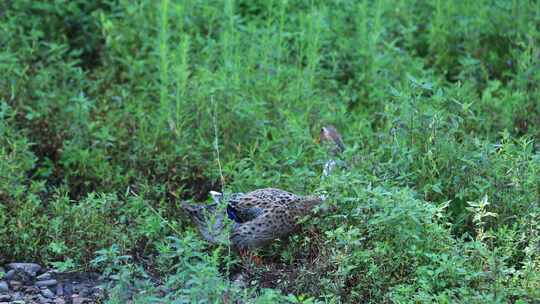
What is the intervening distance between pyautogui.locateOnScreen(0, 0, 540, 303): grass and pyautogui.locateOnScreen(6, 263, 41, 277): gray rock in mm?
70

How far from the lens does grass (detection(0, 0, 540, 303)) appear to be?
5.25m

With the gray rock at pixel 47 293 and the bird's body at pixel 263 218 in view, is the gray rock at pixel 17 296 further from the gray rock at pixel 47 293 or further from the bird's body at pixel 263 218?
the bird's body at pixel 263 218

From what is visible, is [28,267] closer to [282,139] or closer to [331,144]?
[282,139]

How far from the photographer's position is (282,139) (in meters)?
6.69

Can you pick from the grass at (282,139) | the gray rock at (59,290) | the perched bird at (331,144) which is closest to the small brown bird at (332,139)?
the perched bird at (331,144)

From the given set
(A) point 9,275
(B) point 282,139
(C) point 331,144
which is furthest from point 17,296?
(C) point 331,144

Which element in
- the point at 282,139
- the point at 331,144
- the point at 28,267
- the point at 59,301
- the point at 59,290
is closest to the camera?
→ the point at 59,301

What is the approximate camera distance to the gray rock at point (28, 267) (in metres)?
5.77

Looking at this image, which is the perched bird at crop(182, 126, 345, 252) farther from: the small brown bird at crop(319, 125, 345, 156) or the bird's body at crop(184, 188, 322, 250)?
the small brown bird at crop(319, 125, 345, 156)

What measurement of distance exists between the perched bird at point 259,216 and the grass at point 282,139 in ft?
0.30

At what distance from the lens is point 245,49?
763 centimetres

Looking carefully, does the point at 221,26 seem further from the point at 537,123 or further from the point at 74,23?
the point at 537,123

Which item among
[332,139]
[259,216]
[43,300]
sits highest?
[332,139]

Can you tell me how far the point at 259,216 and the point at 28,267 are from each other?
135cm
